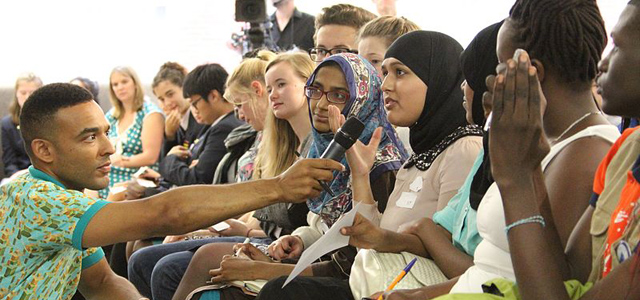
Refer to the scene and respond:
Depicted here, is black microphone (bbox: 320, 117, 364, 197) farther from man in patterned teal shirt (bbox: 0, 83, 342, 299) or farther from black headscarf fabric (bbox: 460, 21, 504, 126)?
black headscarf fabric (bbox: 460, 21, 504, 126)

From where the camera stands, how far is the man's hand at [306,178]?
231cm

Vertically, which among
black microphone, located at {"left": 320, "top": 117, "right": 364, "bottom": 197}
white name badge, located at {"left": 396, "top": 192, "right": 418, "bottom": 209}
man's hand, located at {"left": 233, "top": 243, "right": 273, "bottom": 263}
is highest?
black microphone, located at {"left": 320, "top": 117, "right": 364, "bottom": 197}

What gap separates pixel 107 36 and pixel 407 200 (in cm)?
627

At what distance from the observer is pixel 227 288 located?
10.0 feet

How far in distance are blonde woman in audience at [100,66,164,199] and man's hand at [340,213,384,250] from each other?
366 cm

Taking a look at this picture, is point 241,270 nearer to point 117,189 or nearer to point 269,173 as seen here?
point 269,173

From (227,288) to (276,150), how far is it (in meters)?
0.87

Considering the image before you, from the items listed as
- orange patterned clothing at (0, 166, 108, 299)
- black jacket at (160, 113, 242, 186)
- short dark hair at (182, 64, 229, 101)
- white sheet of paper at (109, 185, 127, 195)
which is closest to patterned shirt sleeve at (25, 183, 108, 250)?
orange patterned clothing at (0, 166, 108, 299)

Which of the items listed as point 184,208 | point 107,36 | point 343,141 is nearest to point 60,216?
point 184,208

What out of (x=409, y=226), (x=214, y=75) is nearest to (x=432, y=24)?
(x=214, y=75)

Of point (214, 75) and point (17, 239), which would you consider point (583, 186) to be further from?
point (214, 75)

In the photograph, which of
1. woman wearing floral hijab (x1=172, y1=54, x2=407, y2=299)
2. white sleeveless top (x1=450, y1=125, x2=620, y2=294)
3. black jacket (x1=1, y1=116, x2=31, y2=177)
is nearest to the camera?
white sleeveless top (x1=450, y1=125, x2=620, y2=294)

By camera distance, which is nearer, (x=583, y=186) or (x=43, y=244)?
(x=583, y=186)

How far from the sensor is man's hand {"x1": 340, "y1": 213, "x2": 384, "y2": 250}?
8.06 feet
